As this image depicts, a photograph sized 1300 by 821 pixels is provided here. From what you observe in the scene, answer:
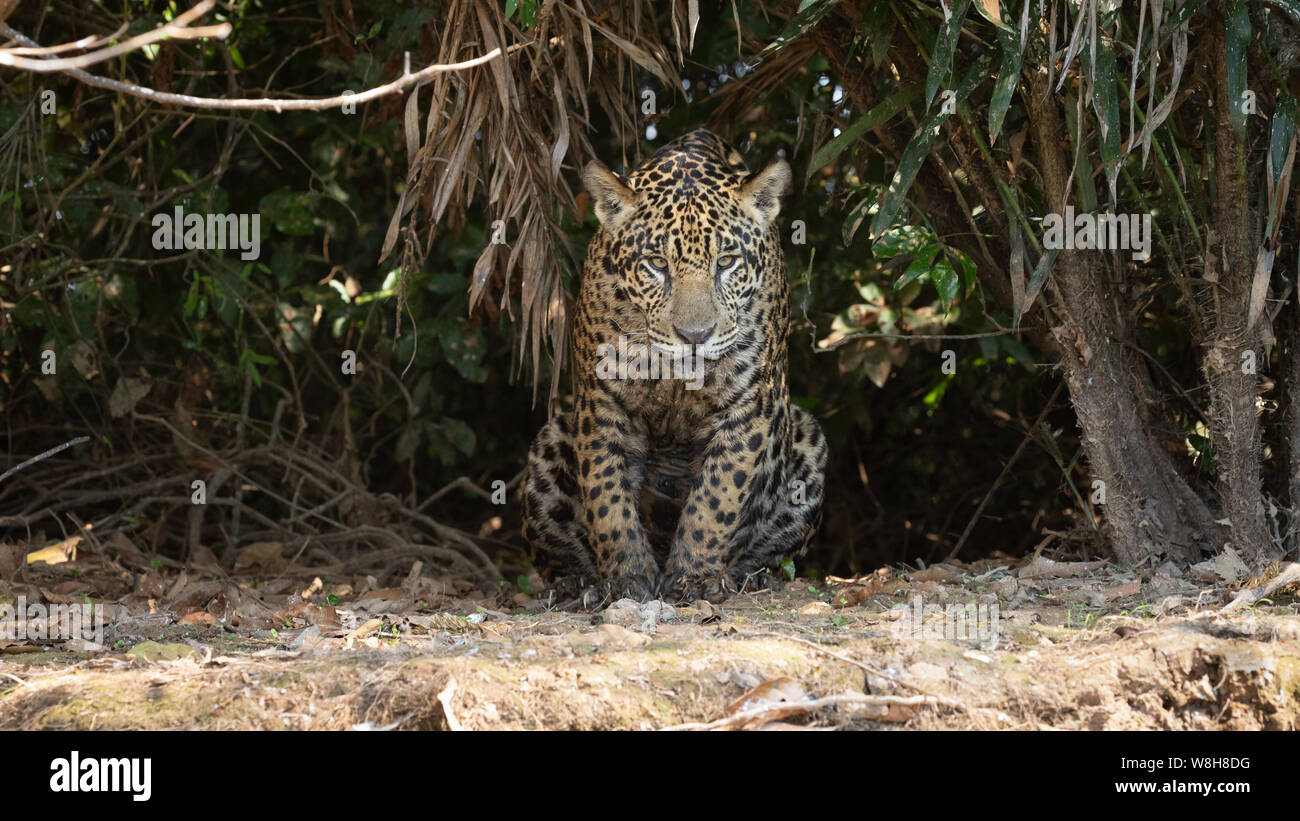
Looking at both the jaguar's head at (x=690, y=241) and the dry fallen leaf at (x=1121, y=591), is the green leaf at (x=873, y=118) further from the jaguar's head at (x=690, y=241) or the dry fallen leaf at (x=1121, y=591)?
the dry fallen leaf at (x=1121, y=591)

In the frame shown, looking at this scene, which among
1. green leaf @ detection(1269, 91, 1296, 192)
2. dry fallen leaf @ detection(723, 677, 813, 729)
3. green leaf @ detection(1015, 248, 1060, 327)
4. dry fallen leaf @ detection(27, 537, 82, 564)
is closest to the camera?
dry fallen leaf @ detection(723, 677, 813, 729)

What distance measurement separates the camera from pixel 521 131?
558 centimetres

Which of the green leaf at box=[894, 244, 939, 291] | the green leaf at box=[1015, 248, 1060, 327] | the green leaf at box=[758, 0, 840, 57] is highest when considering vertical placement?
the green leaf at box=[758, 0, 840, 57]

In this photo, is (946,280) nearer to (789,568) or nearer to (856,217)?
(856,217)

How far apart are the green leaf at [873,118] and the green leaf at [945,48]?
458mm

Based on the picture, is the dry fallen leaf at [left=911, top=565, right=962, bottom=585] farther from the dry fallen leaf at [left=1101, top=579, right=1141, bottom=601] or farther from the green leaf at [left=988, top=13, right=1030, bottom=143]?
the green leaf at [left=988, top=13, right=1030, bottom=143]

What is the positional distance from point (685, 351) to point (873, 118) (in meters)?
1.17

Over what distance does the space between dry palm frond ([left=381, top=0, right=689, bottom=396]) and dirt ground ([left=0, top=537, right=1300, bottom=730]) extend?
5.27 ft

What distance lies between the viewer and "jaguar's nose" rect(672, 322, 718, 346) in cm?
502

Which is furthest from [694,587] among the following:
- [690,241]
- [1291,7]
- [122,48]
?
[122,48]

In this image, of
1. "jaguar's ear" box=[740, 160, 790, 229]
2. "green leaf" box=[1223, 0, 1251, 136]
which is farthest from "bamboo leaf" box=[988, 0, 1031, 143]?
"jaguar's ear" box=[740, 160, 790, 229]

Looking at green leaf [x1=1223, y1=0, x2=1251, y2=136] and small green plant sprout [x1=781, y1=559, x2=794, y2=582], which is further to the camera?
small green plant sprout [x1=781, y1=559, x2=794, y2=582]
